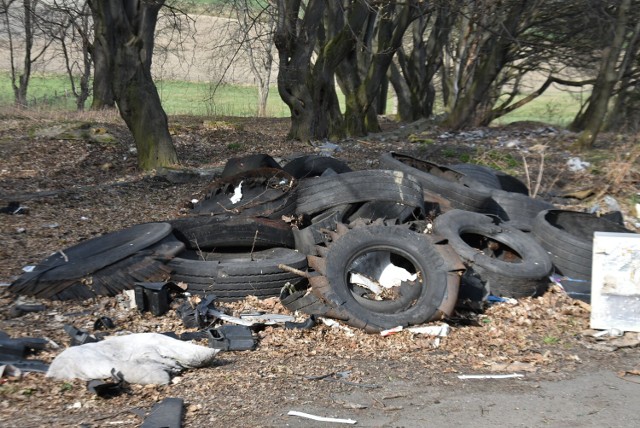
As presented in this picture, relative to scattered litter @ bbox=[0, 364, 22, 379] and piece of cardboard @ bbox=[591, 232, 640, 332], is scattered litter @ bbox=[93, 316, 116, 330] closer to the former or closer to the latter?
scattered litter @ bbox=[0, 364, 22, 379]

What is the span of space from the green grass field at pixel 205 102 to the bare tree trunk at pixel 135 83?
12.6m

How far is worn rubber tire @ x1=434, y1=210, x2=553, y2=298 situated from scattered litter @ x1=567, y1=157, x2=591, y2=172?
17.2 feet

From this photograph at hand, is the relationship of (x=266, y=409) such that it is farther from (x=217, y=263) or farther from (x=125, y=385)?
(x=217, y=263)

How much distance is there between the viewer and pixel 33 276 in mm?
6469

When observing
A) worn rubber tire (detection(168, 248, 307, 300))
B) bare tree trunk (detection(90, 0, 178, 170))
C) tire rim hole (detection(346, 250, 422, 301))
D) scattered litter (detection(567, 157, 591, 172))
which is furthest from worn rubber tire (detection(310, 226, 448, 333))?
scattered litter (detection(567, 157, 591, 172))

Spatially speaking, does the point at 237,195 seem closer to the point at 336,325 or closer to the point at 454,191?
the point at 454,191

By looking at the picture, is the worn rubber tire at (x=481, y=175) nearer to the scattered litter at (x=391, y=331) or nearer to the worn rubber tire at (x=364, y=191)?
the worn rubber tire at (x=364, y=191)

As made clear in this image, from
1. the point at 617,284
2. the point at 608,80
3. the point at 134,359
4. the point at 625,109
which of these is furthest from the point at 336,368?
the point at 625,109

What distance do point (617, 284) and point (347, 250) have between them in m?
2.50

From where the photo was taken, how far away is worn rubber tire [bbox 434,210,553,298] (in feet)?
24.1

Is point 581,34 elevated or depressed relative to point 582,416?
elevated

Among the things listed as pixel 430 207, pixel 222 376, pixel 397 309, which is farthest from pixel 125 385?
pixel 430 207

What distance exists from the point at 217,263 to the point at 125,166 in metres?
7.52

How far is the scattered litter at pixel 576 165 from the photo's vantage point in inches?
517
